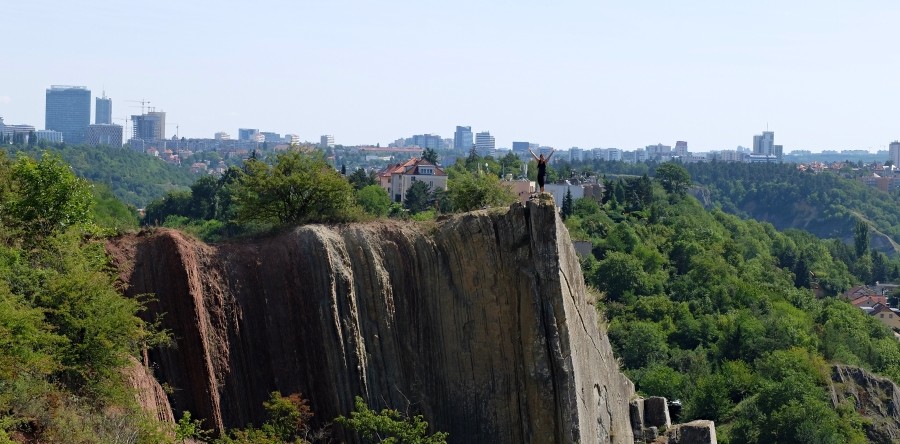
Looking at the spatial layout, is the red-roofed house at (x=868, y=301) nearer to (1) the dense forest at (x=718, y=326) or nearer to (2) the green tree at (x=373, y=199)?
(1) the dense forest at (x=718, y=326)

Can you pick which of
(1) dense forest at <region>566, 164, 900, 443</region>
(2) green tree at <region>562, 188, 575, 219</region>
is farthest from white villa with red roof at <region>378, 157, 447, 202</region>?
(1) dense forest at <region>566, 164, 900, 443</region>

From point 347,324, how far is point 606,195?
258 feet

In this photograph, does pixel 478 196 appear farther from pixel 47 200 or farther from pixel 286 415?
pixel 47 200

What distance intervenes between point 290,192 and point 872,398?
41443mm

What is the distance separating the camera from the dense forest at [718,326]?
60594 mm

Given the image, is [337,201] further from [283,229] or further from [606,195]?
[606,195]

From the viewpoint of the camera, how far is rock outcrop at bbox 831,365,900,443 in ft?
206

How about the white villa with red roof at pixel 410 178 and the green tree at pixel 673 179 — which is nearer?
the white villa with red roof at pixel 410 178

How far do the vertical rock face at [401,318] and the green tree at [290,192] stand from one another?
8.20ft

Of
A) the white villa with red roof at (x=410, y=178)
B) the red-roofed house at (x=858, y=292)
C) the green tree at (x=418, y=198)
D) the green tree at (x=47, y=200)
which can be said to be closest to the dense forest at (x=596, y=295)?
the green tree at (x=47, y=200)

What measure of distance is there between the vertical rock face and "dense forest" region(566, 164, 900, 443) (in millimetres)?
17740

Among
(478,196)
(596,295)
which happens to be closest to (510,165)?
(596,295)

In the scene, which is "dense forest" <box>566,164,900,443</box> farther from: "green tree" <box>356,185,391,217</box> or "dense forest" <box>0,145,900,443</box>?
"green tree" <box>356,185,391,217</box>

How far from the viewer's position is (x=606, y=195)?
106812 millimetres
